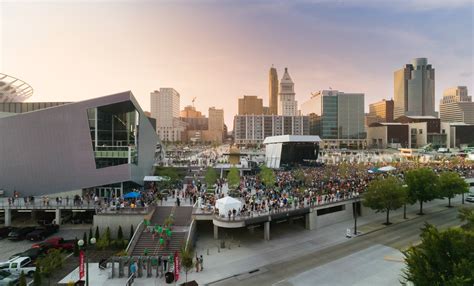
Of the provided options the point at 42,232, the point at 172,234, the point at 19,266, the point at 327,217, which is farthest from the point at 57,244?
the point at 327,217

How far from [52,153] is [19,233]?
10.5m

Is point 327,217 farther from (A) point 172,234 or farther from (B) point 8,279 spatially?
(B) point 8,279

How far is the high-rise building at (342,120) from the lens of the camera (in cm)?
17212

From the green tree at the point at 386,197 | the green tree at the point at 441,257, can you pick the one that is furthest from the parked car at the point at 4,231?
the green tree at the point at 386,197

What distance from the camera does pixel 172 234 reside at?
25.9 meters

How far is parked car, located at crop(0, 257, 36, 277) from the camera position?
20578mm

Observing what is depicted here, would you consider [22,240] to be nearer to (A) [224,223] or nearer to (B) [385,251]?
(A) [224,223]

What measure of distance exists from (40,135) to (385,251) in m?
39.7

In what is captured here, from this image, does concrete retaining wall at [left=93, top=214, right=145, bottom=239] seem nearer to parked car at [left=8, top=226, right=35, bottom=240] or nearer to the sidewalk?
the sidewalk

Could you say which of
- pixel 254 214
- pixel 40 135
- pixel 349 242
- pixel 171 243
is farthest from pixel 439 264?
pixel 40 135

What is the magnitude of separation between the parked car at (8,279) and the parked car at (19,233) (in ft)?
32.9

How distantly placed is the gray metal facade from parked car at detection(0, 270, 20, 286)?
16.3 m

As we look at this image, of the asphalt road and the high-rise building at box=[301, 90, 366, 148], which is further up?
the high-rise building at box=[301, 90, 366, 148]

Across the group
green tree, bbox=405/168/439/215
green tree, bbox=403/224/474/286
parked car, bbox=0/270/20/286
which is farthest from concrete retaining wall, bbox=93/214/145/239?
green tree, bbox=405/168/439/215
